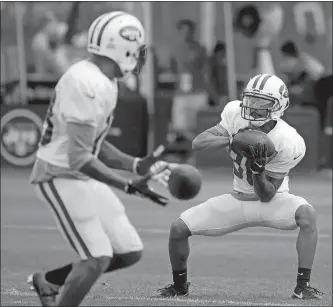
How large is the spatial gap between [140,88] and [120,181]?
14314mm

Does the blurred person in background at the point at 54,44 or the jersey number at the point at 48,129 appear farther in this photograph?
the blurred person in background at the point at 54,44

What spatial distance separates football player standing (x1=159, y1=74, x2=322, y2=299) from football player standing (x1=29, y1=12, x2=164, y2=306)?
120 centimetres

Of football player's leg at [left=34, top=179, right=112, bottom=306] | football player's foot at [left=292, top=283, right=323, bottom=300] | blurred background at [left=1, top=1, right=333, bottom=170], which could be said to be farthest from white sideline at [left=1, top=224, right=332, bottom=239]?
football player's leg at [left=34, top=179, right=112, bottom=306]

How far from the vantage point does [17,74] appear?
2025 cm

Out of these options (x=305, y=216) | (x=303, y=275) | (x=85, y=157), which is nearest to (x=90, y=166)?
(x=85, y=157)

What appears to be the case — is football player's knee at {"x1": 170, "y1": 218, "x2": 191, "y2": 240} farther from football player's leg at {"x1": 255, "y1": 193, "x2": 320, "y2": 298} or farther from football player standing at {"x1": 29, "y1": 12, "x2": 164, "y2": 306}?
football player standing at {"x1": 29, "y1": 12, "x2": 164, "y2": 306}

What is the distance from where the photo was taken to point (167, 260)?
11758mm

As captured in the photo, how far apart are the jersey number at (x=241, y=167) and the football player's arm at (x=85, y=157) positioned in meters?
1.53

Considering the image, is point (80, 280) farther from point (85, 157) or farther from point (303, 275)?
point (303, 275)

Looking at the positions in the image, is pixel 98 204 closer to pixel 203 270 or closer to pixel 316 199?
pixel 203 270

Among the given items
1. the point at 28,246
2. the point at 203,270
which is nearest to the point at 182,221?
the point at 203,270

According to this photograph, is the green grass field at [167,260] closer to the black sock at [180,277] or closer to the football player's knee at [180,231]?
the black sock at [180,277]

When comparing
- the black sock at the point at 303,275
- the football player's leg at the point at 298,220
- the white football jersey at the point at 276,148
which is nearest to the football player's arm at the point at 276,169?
the white football jersey at the point at 276,148

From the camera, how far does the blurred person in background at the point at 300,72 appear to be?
62.2ft
